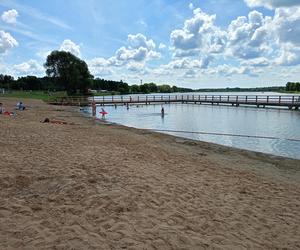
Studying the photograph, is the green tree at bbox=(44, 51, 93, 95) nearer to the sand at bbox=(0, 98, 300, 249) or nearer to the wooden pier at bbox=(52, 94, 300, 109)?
the wooden pier at bbox=(52, 94, 300, 109)

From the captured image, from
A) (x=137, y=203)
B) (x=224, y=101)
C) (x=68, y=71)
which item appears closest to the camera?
(x=137, y=203)

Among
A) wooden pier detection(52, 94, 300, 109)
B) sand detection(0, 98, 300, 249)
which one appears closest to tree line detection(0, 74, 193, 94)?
wooden pier detection(52, 94, 300, 109)

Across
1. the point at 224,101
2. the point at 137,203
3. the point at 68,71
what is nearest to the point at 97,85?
the point at 68,71

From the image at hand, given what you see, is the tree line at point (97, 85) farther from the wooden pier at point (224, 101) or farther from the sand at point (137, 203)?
the sand at point (137, 203)

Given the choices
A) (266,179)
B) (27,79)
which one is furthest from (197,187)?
(27,79)

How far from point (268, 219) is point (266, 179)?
11.9 feet

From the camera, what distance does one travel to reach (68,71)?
8944cm

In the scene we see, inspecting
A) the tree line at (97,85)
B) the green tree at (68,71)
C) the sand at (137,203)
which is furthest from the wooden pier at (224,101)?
the tree line at (97,85)

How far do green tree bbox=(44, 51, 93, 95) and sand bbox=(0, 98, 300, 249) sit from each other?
81.0 metres

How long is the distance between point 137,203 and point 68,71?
87504 mm

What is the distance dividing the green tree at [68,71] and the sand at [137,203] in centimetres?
8097

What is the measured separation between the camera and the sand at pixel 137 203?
4.82 meters

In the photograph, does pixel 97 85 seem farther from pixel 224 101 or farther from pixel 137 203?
pixel 137 203

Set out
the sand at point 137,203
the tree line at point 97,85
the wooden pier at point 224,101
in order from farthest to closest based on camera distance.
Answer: the tree line at point 97,85
the wooden pier at point 224,101
the sand at point 137,203
